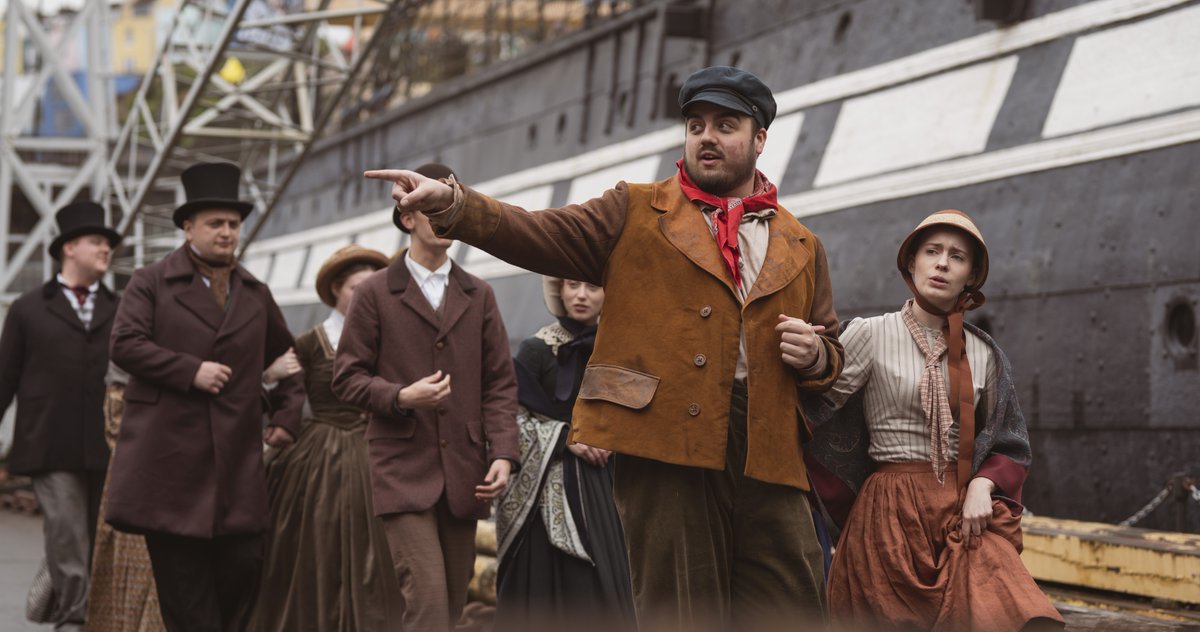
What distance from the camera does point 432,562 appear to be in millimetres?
5629

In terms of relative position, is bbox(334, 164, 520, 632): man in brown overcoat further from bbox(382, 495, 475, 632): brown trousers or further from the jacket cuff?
the jacket cuff

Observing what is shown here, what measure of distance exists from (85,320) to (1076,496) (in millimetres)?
5303

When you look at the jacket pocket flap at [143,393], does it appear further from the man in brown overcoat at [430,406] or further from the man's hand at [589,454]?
the man's hand at [589,454]

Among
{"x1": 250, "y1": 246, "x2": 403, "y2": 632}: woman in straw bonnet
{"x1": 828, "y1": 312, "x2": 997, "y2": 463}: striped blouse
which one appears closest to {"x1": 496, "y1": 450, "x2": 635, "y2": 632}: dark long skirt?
{"x1": 250, "y1": 246, "x2": 403, "y2": 632}: woman in straw bonnet

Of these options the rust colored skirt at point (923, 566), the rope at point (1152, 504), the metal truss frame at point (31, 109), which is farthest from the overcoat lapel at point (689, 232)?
the metal truss frame at point (31, 109)

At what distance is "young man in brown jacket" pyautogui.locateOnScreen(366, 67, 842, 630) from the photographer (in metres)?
4.17

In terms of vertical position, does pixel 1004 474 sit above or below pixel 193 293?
below

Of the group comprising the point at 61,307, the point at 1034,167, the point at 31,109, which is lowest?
the point at 61,307

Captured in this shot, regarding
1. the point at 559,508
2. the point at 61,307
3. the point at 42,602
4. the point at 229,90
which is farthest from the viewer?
the point at 229,90

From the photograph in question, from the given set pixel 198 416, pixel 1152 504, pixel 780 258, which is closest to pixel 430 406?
pixel 198 416

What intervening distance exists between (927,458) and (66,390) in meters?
5.28

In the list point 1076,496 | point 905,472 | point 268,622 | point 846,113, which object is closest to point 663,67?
point 846,113

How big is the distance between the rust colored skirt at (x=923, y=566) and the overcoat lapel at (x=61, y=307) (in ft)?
16.8

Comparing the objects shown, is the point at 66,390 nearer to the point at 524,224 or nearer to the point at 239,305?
the point at 239,305
